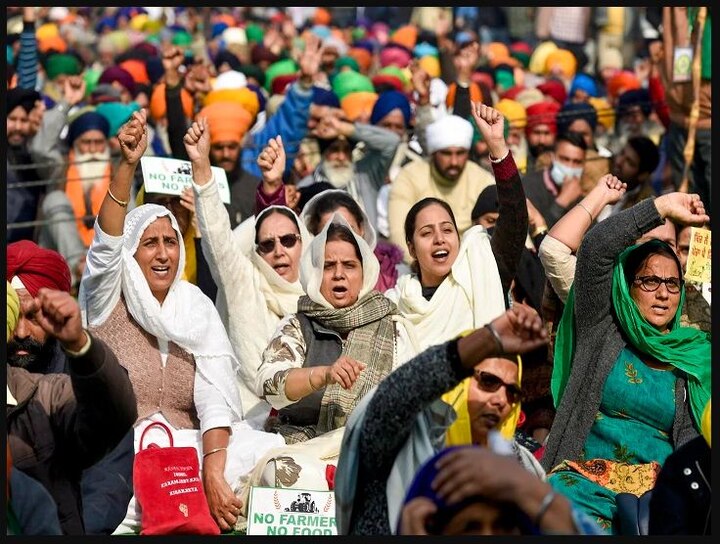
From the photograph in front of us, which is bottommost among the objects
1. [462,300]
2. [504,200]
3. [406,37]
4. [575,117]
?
[462,300]

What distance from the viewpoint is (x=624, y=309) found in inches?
261

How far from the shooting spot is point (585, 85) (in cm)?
1747

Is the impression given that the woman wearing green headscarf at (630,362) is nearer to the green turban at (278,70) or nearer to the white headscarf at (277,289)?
the white headscarf at (277,289)

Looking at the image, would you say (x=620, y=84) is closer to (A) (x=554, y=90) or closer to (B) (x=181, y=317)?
(A) (x=554, y=90)

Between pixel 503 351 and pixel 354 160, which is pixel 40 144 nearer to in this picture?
pixel 354 160

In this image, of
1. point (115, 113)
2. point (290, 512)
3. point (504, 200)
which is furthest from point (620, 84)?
point (290, 512)

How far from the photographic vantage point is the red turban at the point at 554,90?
16.5 metres

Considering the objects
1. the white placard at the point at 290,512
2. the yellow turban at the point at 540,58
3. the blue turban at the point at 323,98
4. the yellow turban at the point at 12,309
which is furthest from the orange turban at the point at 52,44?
the yellow turban at the point at 12,309

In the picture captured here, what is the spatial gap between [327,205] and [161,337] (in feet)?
5.38

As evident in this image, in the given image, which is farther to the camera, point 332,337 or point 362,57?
point 362,57

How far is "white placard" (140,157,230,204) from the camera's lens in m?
8.52

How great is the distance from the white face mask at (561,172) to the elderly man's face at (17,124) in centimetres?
400

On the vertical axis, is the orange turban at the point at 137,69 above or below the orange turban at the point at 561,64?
above

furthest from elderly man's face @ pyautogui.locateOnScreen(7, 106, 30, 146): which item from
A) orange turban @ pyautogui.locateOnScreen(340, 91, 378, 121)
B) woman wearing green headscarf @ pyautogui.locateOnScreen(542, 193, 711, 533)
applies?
woman wearing green headscarf @ pyautogui.locateOnScreen(542, 193, 711, 533)
